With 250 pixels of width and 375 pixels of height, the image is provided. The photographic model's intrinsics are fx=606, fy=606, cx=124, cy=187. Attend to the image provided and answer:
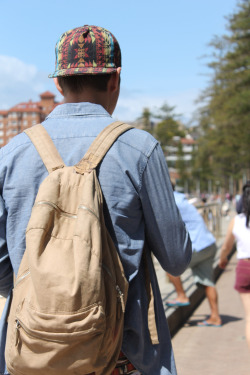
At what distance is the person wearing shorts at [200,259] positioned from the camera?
745 centimetres

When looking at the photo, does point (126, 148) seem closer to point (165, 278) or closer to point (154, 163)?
point (154, 163)

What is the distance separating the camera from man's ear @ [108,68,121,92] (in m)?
2.12

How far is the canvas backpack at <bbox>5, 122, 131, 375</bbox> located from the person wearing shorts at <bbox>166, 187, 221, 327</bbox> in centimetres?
556

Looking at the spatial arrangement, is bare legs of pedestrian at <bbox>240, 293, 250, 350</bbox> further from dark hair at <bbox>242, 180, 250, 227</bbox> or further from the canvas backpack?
the canvas backpack

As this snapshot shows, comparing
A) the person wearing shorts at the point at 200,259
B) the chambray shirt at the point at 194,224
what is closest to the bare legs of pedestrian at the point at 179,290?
the person wearing shorts at the point at 200,259

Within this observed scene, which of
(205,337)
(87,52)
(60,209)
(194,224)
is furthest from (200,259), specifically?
(60,209)

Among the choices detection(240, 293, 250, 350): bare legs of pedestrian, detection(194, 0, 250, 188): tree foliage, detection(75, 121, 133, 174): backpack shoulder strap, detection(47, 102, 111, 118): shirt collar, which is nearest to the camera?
detection(75, 121, 133, 174): backpack shoulder strap

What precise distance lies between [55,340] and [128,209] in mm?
500

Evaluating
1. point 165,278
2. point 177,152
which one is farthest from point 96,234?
point 177,152

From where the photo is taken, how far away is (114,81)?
2141 mm

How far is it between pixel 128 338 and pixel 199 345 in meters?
5.17

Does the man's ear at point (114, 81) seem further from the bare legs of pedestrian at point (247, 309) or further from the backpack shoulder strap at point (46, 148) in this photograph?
the bare legs of pedestrian at point (247, 309)

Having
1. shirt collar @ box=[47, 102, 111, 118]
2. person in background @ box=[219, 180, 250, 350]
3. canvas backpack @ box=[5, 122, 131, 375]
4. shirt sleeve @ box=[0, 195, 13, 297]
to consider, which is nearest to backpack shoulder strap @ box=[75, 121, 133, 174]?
canvas backpack @ box=[5, 122, 131, 375]

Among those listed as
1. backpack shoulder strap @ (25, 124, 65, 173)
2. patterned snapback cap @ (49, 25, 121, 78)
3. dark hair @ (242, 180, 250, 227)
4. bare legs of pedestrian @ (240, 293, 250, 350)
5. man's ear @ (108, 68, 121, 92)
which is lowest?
bare legs of pedestrian @ (240, 293, 250, 350)
